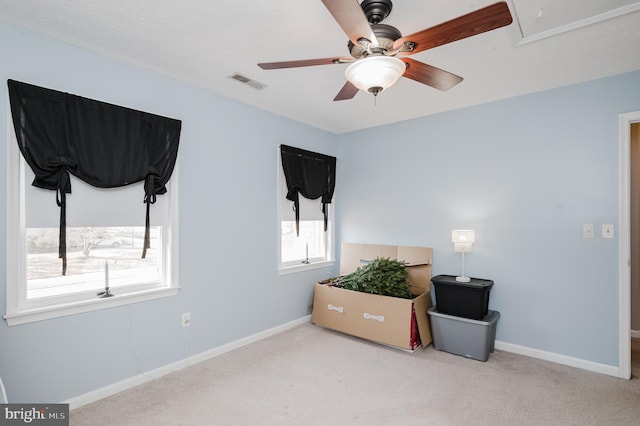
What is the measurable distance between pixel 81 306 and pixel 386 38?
260 centimetres

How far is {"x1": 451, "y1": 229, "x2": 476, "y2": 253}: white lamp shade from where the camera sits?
3311mm

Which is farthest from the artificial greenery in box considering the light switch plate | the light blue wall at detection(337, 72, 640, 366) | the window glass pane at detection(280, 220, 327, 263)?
the light switch plate

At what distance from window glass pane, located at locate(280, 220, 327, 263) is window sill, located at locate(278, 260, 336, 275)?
0.10m

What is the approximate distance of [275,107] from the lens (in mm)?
3625

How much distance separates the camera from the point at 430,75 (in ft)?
6.36

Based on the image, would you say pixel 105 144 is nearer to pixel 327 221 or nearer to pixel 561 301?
pixel 327 221

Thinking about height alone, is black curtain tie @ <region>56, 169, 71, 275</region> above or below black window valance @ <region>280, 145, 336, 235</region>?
below

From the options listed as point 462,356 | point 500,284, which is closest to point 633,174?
point 500,284

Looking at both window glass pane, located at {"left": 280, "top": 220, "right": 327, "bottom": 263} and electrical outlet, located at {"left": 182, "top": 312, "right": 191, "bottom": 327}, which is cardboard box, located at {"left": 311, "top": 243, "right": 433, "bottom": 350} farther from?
electrical outlet, located at {"left": 182, "top": 312, "right": 191, "bottom": 327}

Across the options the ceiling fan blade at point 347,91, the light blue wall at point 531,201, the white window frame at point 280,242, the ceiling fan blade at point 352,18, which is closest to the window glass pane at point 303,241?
the white window frame at point 280,242

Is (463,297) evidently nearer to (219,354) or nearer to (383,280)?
(383,280)
